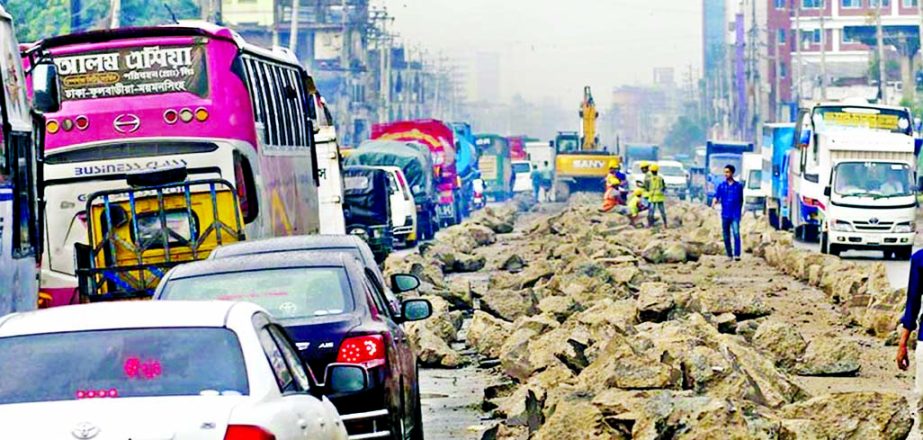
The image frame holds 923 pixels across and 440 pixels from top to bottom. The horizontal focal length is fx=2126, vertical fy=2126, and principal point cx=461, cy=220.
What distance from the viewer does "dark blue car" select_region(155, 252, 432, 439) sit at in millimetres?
10742

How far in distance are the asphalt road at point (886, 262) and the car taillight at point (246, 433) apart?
23.3 meters

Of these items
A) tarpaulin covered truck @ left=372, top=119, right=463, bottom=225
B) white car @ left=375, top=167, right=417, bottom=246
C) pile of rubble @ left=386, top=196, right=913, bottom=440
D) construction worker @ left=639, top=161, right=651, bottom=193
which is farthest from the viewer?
tarpaulin covered truck @ left=372, top=119, right=463, bottom=225

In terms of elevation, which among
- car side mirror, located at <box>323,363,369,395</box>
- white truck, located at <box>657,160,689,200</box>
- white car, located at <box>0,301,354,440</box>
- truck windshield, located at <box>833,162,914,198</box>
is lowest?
white truck, located at <box>657,160,689,200</box>

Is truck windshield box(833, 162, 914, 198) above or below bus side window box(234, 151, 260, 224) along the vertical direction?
below

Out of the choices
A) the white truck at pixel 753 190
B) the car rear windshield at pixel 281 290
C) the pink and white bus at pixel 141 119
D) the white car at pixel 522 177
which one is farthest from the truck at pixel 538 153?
the car rear windshield at pixel 281 290

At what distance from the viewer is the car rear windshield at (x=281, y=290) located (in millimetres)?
11156

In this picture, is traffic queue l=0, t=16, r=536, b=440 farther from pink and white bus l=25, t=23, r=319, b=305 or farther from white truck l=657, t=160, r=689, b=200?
white truck l=657, t=160, r=689, b=200

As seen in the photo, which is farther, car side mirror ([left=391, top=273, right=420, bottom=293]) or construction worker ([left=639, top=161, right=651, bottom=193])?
construction worker ([left=639, top=161, right=651, bottom=193])

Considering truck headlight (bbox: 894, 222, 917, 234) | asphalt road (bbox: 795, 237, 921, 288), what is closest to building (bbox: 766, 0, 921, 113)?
asphalt road (bbox: 795, 237, 921, 288)

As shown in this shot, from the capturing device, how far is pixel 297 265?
11586 millimetres

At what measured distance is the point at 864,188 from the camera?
3816 cm

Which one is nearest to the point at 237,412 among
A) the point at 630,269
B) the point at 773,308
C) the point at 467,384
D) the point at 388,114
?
the point at 467,384

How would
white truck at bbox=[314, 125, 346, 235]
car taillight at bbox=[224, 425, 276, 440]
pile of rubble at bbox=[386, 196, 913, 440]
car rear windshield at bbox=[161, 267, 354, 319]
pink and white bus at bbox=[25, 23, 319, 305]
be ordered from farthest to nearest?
white truck at bbox=[314, 125, 346, 235]
pink and white bus at bbox=[25, 23, 319, 305]
pile of rubble at bbox=[386, 196, 913, 440]
car rear windshield at bbox=[161, 267, 354, 319]
car taillight at bbox=[224, 425, 276, 440]

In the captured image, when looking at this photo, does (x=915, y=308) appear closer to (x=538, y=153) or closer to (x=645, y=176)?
(x=645, y=176)
